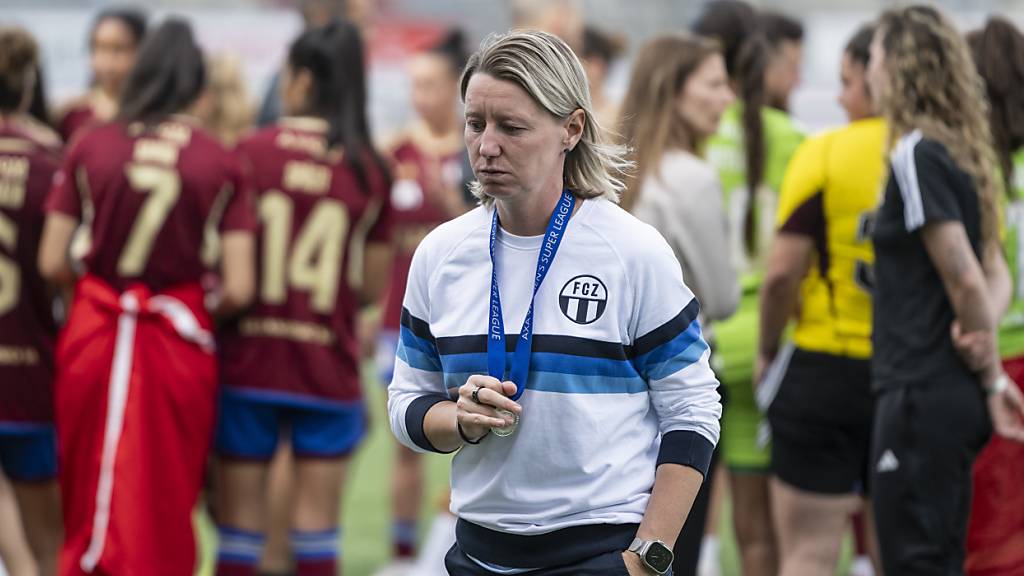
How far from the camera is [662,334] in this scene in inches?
125

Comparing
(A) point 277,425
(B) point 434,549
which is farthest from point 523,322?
(B) point 434,549

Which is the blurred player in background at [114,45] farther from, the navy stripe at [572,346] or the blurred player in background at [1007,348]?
the navy stripe at [572,346]

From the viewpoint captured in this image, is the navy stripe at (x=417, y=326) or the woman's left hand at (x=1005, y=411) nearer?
the navy stripe at (x=417, y=326)

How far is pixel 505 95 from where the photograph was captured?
10.2 feet

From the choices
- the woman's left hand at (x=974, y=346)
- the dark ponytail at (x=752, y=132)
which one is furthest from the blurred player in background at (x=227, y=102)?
the woman's left hand at (x=974, y=346)

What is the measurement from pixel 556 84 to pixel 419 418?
2.41ft

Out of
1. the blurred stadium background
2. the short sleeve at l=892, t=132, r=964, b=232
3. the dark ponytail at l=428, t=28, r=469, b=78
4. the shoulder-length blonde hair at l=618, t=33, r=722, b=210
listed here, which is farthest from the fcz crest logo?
the blurred stadium background

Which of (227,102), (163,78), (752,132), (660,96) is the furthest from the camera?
(227,102)

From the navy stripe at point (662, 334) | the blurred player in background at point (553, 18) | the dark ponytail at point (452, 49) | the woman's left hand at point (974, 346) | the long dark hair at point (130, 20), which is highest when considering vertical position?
the blurred player in background at point (553, 18)

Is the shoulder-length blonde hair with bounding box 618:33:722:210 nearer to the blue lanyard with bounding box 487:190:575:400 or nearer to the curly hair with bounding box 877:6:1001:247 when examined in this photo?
the curly hair with bounding box 877:6:1001:247

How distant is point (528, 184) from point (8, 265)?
3.43m

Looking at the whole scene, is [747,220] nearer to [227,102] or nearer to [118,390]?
[118,390]

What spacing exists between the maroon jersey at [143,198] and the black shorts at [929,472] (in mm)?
2569

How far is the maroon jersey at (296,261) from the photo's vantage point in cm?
620
